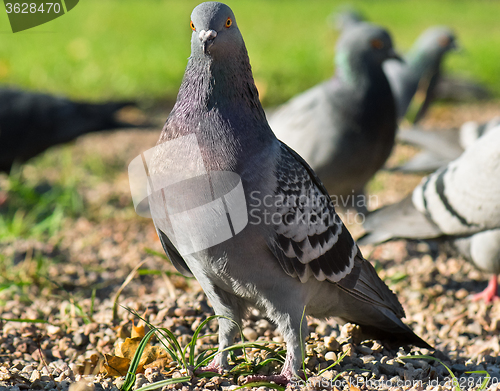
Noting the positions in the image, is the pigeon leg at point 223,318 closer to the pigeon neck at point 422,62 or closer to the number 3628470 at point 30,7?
the number 3628470 at point 30,7

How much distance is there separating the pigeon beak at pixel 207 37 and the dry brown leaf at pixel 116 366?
59.5 inches

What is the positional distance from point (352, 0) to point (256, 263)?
77.4ft

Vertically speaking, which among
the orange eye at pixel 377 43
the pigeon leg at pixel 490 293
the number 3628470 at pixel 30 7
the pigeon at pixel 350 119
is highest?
the number 3628470 at pixel 30 7

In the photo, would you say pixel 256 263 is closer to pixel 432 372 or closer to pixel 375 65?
pixel 432 372

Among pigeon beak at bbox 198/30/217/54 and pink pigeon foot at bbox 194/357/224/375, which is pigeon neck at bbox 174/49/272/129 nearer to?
pigeon beak at bbox 198/30/217/54

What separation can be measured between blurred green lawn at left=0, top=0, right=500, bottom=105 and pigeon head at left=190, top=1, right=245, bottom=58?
4.01 meters

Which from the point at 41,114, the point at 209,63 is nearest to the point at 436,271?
the point at 209,63

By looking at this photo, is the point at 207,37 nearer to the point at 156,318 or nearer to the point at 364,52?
the point at 156,318

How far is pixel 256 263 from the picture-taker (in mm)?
2281

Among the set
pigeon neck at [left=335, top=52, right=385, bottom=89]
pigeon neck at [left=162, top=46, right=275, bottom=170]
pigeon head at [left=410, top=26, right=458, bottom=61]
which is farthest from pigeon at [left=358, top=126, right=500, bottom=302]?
pigeon head at [left=410, top=26, right=458, bottom=61]

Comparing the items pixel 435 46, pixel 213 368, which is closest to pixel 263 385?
pixel 213 368

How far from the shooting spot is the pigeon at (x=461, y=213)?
3867 millimetres

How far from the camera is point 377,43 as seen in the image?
15.6 feet

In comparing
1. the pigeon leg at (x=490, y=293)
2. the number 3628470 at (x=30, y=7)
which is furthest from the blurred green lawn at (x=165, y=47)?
the pigeon leg at (x=490, y=293)
